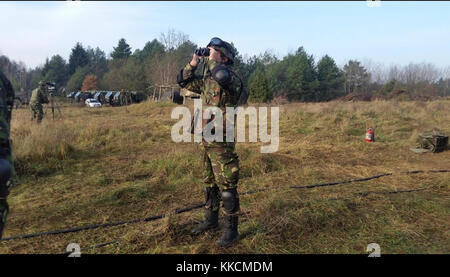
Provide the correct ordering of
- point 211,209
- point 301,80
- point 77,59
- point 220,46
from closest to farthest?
point 220,46 → point 211,209 → point 301,80 → point 77,59

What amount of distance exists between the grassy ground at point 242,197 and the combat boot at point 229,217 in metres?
0.08

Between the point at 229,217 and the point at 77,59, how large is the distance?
5955 cm

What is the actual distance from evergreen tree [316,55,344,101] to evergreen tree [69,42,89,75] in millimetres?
42143

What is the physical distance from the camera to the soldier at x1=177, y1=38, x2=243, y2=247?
2.62 metres

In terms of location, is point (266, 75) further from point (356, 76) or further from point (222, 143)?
point (222, 143)

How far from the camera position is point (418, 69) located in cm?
4659

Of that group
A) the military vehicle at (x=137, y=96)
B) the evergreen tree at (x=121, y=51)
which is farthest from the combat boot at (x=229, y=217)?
the evergreen tree at (x=121, y=51)

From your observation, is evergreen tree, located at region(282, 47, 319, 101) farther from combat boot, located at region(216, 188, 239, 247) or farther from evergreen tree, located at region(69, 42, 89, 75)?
evergreen tree, located at region(69, 42, 89, 75)

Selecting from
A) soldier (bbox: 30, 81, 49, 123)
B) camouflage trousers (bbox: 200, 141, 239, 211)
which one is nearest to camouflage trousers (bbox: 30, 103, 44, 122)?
soldier (bbox: 30, 81, 49, 123)

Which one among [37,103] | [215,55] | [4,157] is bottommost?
[4,157]

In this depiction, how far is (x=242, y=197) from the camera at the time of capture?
391cm

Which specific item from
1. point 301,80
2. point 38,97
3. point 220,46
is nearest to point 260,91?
point 301,80

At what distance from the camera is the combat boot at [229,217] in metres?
2.63
